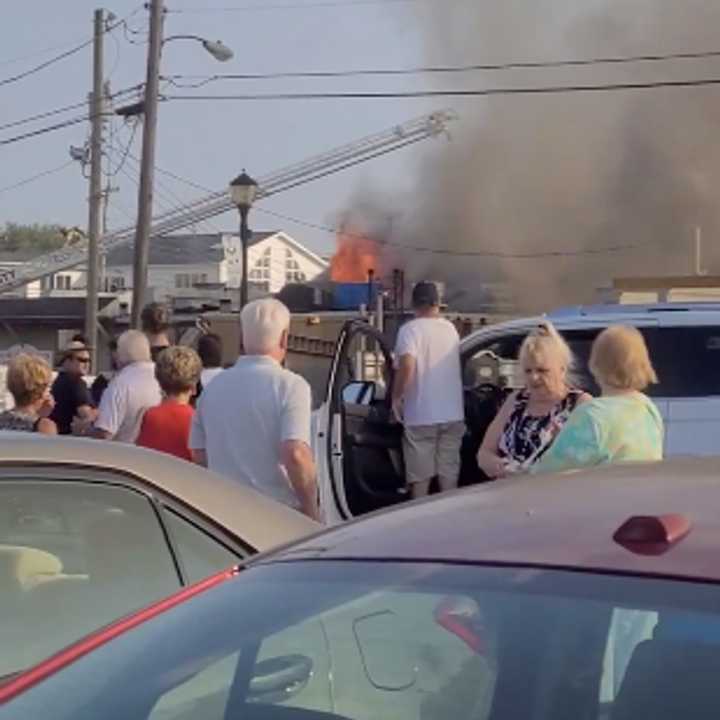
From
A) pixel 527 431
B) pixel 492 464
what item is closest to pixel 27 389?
pixel 492 464

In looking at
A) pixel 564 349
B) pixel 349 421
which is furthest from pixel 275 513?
pixel 349 421

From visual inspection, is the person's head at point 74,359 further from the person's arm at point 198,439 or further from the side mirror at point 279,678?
the side mirror at point 279,678

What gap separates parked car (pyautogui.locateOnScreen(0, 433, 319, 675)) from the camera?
158 inches

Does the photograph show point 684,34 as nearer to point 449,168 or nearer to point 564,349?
point 449,168

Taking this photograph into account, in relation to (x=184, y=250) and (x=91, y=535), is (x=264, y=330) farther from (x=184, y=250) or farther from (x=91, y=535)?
(x=184, y=250)

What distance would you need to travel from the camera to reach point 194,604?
287 centimetres

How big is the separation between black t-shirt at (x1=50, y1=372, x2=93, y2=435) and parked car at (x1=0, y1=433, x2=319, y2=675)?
591 centimetres

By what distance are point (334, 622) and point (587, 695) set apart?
0.48m

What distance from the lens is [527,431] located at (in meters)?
6.96

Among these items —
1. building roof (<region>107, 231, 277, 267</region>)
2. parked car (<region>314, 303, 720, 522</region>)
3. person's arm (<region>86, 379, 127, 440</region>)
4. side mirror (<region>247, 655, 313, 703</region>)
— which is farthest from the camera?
building roof (<region>107, 231, 277, 267</region>)

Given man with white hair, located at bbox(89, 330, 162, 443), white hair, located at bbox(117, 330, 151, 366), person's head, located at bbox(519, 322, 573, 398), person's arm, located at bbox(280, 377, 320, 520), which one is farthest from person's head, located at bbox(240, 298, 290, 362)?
white hair, located at bbox(117, 330, 151, 366)

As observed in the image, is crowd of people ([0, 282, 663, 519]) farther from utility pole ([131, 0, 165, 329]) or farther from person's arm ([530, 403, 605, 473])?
utility pole ([131, 0, 165, 329])

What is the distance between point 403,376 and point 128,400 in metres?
1.92

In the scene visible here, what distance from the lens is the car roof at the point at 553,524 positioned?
2.48 m
